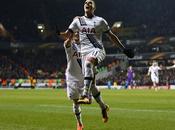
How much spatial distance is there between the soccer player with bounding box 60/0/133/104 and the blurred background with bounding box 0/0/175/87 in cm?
5061

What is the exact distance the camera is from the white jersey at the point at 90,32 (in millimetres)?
9961

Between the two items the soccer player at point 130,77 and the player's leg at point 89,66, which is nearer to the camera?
the player's leg at point 89,66

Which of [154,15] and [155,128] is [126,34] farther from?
[155,128]

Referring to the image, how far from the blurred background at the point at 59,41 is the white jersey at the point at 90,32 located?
166 feet

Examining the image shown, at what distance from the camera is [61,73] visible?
216 feet

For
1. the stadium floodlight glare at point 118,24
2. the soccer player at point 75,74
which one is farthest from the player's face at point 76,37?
the stadium floodlight glare at point 118,24

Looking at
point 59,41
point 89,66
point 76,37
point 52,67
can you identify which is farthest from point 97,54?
point 59,41

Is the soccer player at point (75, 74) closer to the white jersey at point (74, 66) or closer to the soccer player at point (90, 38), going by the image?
the white jersey at point (74, 66)

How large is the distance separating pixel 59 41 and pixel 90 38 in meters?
63.9

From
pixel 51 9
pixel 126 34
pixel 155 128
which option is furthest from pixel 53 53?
pixel 155 128

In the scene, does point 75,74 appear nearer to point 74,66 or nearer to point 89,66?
point 74,66

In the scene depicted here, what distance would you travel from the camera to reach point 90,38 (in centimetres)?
996

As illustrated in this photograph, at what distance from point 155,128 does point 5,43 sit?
6195cm

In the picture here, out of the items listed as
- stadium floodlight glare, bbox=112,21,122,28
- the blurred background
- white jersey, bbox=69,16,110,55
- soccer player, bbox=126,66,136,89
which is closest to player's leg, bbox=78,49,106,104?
white jersey, bbox=69,16,110,55
